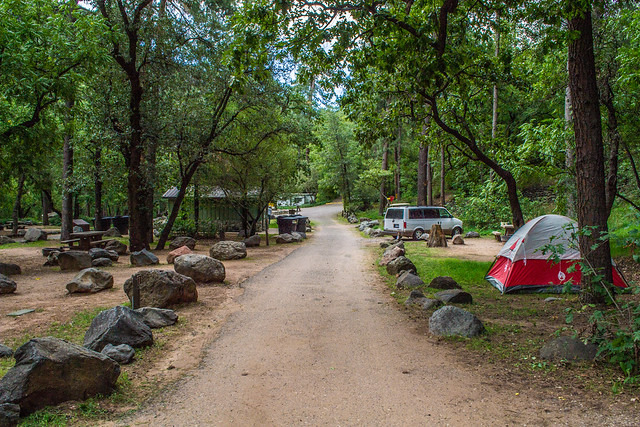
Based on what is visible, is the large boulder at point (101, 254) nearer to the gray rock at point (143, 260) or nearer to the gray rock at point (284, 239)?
the gray rock at point (143, 260)

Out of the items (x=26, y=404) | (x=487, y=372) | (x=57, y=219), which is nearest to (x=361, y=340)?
(x=487, y=372)

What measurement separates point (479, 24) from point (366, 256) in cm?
989

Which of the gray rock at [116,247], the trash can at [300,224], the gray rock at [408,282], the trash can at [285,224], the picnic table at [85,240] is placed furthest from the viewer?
the trash can at [300,224]

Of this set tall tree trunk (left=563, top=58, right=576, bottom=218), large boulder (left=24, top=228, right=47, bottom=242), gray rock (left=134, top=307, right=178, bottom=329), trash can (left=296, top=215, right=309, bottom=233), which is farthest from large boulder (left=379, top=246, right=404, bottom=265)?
large boulder (left=24, top=228, right=47, bottom=242)

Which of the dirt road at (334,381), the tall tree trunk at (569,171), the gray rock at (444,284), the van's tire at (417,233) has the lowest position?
the dirt road at (334,381)

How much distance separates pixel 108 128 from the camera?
1514 centimetres

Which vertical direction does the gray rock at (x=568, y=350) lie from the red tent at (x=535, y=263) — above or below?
below

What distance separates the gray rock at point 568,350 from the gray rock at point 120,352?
5222mm

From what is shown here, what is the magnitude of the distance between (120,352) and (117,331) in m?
0.44

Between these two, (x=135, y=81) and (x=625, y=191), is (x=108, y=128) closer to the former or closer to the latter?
(x=135, y=81)

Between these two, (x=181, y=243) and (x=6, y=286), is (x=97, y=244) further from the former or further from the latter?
(x=6, y=286)

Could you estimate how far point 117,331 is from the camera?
5.64 meters

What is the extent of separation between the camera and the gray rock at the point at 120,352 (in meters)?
5.22

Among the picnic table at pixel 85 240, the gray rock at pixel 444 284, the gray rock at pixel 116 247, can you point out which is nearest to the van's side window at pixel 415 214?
the gray rock at pixel 444 284
